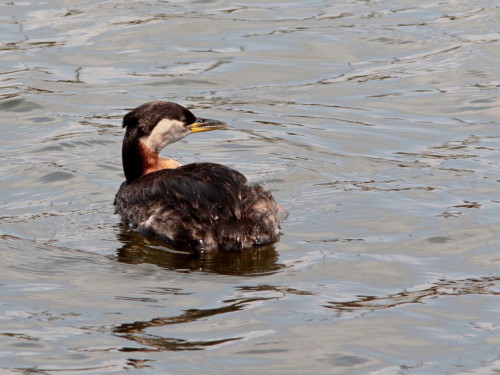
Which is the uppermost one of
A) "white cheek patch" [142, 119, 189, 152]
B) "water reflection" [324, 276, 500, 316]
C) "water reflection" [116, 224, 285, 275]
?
"white cheek patch" [142, 119, 189, 152]

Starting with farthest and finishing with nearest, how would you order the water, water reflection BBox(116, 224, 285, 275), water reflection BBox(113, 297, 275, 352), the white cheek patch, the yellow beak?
1. the yellow beak
2. the white cheek patch
3. water reflection BBox(116, 224, 285, 275)
4. the water
5. water reflection BBox(113, 297, 275, 352)

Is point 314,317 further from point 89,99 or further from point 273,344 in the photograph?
point 89,99

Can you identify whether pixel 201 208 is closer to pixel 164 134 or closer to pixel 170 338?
pixel 164 134

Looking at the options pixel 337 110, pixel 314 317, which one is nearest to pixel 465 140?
pixel 337 110

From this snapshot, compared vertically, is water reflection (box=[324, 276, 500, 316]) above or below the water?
below

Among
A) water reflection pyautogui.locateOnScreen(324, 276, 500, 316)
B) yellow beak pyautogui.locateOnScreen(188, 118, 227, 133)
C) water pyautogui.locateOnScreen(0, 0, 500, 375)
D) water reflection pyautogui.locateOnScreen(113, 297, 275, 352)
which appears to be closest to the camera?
water reflection pyautogui.locateOnScreen(113, 297, 275, 352)

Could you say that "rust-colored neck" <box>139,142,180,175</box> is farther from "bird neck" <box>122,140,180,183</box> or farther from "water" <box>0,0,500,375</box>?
"water" <box>0,0,500,375</box>

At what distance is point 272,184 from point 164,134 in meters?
1.03

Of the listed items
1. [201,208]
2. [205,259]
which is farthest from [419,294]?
[201,208]

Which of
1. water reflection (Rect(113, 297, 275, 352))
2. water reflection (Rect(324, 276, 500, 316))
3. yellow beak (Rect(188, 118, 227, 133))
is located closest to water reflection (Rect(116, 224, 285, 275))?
water reflection (Rect(113, 297, 275, 352))

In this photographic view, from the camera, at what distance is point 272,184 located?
1041 cm

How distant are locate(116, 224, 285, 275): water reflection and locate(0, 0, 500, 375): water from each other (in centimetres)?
3

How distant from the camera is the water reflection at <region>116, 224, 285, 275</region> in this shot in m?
8.38

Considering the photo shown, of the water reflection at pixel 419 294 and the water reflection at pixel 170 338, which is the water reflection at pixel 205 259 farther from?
the water reflection at pixel 419 294
